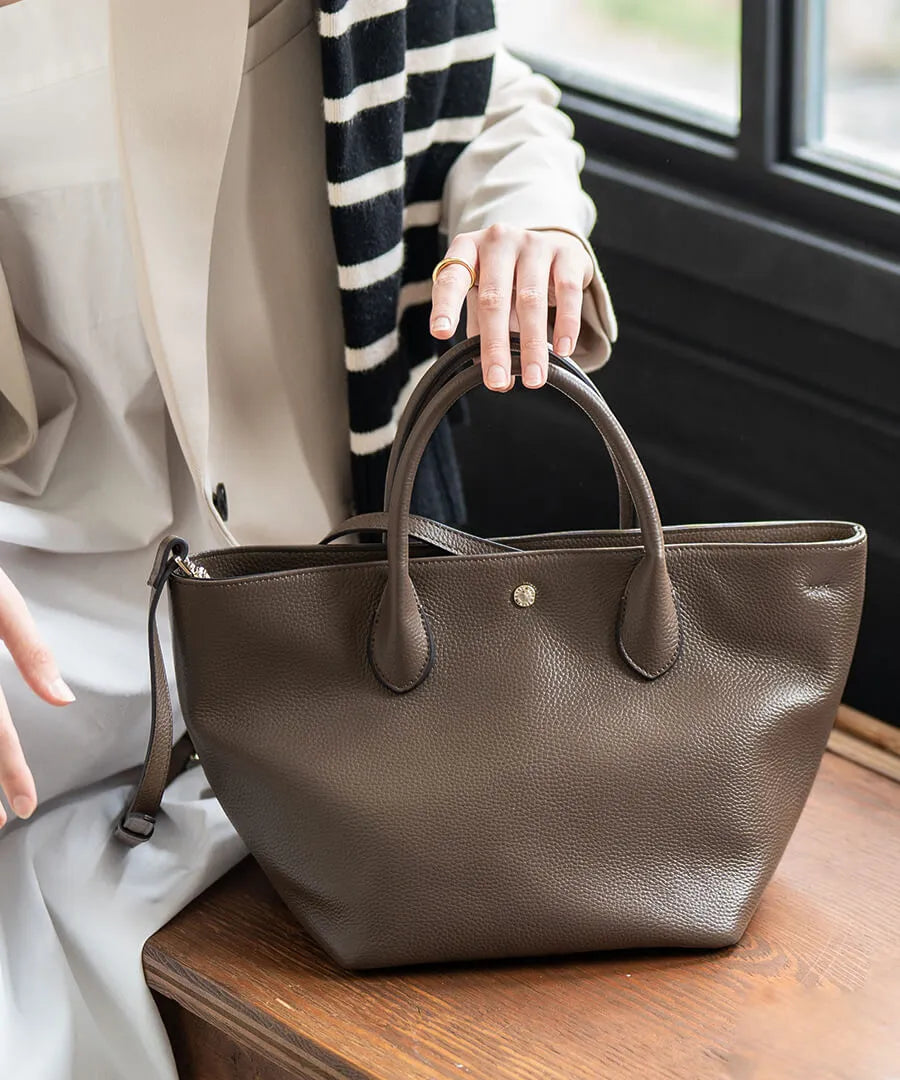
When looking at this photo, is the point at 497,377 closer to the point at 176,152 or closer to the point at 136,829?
the point at 176,152

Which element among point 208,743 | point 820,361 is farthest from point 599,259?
point 208,743

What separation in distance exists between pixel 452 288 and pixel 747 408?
1.85 feet

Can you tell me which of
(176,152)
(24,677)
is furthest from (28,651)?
(176,152)

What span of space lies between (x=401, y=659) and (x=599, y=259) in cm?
70

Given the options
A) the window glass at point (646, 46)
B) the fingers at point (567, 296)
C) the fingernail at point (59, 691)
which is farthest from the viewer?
the window glass at point (646, 46)

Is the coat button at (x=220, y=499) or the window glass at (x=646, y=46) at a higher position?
the window glass at (x=646, y=46)

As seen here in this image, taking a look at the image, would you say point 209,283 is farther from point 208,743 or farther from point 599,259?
point 599,259

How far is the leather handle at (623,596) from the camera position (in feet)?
2.60

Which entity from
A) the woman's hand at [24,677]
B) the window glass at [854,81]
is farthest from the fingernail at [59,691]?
the window glass at [854,81]

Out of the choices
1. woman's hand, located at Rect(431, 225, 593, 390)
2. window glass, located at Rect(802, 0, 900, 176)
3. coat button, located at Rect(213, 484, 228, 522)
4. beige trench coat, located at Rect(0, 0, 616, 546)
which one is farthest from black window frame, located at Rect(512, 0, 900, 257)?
coat button, located at Rect(213, 484, 228, 522)

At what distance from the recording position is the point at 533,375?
799mm

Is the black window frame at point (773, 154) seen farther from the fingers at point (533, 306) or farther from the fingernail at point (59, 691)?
the fingernail at point (59, 691)

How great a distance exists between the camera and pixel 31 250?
0.93 meters

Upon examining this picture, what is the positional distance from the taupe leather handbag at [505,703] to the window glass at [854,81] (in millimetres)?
560
